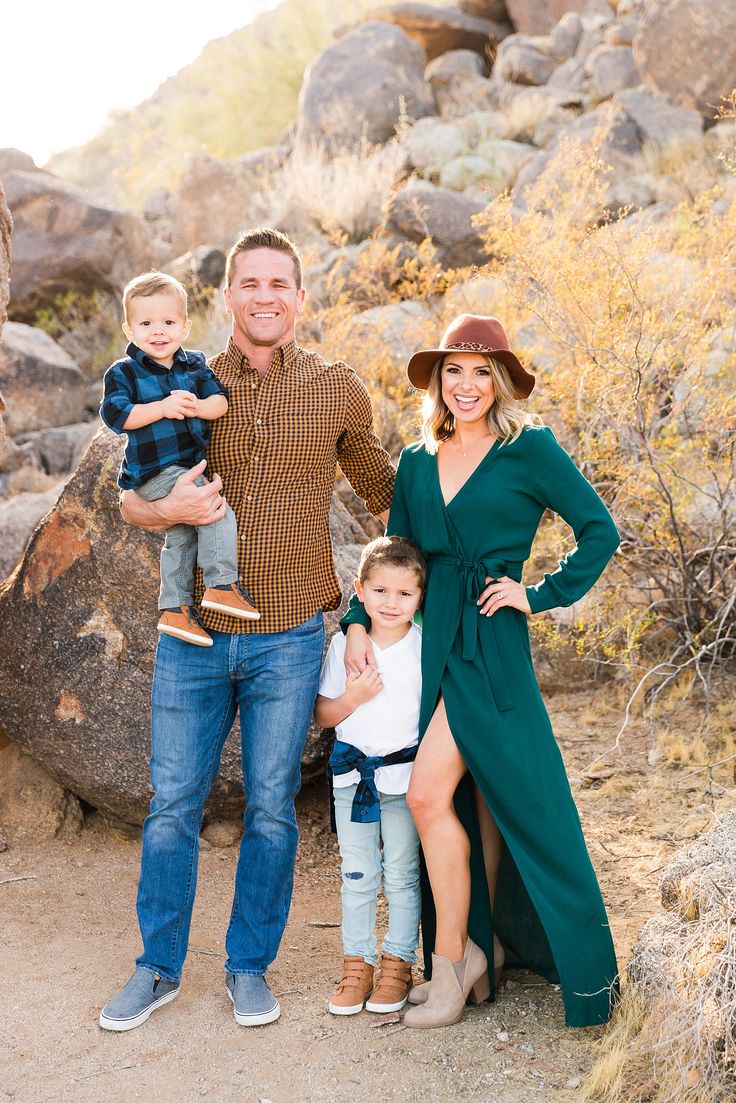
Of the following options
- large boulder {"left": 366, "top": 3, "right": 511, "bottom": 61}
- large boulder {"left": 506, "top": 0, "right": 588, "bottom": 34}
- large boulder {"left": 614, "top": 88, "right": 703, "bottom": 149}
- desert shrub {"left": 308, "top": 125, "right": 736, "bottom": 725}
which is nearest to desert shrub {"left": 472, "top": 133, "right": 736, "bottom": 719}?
desert shrub {"left": 308, "top": 125, "right": 736, "bottom": 725}

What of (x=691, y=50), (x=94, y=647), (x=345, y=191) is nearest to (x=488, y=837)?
(x=94, y=647)

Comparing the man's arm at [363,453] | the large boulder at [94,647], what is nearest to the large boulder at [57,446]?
the large boulder at [94,647]

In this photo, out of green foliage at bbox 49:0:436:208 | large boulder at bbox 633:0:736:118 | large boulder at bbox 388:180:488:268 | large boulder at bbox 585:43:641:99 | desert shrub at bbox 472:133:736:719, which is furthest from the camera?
green foliage at bbox 49:0:436:208

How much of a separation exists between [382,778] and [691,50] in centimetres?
1284

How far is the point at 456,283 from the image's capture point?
8703mm

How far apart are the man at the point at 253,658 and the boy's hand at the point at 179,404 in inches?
6.1

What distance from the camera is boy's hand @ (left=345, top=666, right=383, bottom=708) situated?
3236 mm

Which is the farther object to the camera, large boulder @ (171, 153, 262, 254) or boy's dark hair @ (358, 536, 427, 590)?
large boulder @ (171, 153, 262, 254)

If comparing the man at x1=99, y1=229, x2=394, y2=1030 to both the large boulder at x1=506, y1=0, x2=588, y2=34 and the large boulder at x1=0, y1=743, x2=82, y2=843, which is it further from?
the large boulder at x1=506, y1=0, x2=588, y2=34

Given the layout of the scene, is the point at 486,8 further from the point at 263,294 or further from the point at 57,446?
the point at 263,294

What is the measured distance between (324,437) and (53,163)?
29.4m

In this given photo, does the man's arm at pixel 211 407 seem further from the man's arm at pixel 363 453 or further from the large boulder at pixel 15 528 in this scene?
the large boulder at pixel 15 528

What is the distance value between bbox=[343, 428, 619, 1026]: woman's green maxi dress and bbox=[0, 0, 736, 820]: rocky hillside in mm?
1424

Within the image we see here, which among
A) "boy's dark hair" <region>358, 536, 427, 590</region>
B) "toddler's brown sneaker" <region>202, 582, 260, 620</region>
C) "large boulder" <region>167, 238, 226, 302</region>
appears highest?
"large boulder" <region>167, 238, 226, 302</region>
